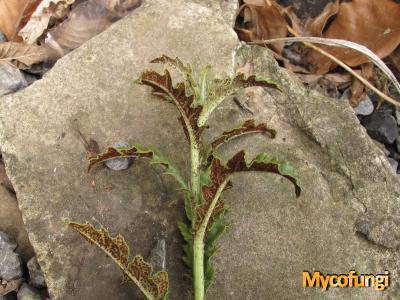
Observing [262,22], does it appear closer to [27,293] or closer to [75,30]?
[75,30]

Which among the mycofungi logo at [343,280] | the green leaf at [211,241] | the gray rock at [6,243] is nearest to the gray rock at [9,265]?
the gray rock at [6,243]

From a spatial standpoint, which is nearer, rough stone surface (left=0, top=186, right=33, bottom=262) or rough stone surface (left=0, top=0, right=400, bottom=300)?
rough stone surface (left=0, top=0, right=400, bottom=300)

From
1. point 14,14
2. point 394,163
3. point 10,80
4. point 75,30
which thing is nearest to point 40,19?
point 14,14

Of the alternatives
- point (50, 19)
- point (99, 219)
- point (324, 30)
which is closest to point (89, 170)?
point (99, 219)

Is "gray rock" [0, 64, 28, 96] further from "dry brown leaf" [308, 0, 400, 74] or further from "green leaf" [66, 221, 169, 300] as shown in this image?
"dry brown leaf" [308, 0, 400, 74]

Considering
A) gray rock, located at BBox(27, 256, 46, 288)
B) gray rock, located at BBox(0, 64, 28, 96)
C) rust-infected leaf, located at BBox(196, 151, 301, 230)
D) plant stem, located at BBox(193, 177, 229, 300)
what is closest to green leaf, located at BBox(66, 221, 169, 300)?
plant stem, located at BBox(193, 177, 229, 300)

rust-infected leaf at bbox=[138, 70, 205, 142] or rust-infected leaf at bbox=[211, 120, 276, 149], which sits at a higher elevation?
rust-infected leaf at bbox=[138, 70, 205, 142]

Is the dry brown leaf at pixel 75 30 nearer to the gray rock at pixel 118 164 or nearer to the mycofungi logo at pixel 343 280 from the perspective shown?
the gray rock at pixel 118 164
